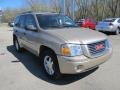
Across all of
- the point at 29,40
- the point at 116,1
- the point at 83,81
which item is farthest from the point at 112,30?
the point at 116,1

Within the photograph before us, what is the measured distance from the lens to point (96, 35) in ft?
19.5

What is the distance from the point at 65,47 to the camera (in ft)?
17.4

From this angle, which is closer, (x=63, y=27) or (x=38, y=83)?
(x=38, y=83)

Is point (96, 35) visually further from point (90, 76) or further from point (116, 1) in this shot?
point (116, 1)

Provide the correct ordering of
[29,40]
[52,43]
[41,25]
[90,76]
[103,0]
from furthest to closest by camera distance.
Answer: [103,0]
[29,40]
[41,25]
[90,76]
[52,43]

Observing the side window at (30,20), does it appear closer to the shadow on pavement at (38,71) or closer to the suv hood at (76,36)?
the suv hood at (76,36)

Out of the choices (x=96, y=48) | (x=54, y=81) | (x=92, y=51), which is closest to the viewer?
(x=92, y=51)

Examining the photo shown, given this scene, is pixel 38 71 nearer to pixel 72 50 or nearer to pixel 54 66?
pixel 54 66

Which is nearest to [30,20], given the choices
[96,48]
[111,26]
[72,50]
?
[72,50]

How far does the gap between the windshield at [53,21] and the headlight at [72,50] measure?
1.65 meters

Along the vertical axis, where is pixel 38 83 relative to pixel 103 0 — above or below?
below

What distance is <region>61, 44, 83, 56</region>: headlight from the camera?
5.27m

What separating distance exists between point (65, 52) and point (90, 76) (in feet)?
4.30

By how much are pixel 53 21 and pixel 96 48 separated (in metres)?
2.11
